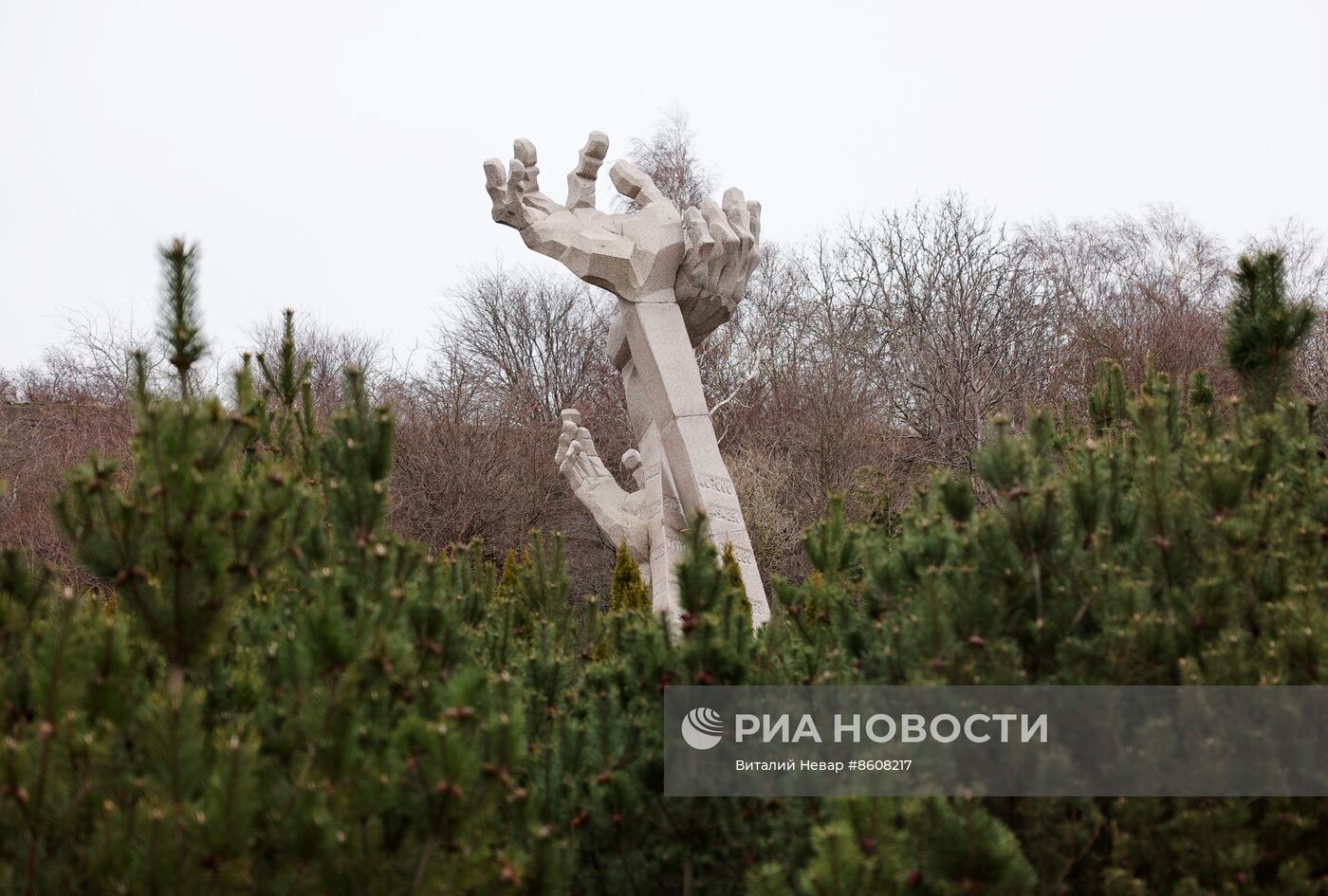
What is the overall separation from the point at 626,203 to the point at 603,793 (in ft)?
83.4

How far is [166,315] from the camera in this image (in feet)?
11.1

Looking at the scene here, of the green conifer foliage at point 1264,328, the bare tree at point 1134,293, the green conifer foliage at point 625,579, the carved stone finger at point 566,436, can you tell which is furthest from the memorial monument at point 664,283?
the bare tree at point 1134,293

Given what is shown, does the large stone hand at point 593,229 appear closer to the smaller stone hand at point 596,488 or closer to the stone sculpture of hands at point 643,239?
the stone sculpture of hands at point 643,239

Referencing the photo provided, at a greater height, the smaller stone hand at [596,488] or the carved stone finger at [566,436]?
the carved stone finger at [566,436]

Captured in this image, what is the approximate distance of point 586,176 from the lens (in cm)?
910

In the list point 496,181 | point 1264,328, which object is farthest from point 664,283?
point 1264,328

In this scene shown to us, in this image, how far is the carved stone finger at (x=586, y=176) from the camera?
8969mm

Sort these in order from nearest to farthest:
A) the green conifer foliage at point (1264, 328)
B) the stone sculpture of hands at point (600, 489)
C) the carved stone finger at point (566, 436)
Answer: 1. the green conifer foliage at point (1264, 328)
2. the stone sculpture of hands at point (600, 489)
3. the carved stone finger at point (566, 436)

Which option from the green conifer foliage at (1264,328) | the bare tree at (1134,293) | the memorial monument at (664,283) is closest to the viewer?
the green conifer foliage at (1264,328)

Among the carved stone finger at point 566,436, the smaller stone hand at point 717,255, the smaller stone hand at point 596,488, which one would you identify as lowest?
the smaller stone hand at point 596,488

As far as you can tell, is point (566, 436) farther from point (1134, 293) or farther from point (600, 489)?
point (1134, 293)

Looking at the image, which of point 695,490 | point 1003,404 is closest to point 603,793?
point 695,490

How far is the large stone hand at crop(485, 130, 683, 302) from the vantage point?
28.1 feet

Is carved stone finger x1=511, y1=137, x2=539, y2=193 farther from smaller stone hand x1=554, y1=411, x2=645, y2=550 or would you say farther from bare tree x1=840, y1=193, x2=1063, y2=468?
bare tree x1=840, y1=193, x2=1063, y2=468
